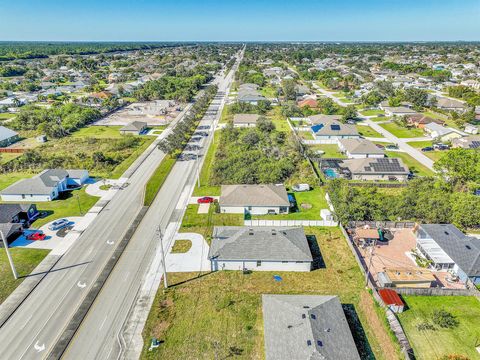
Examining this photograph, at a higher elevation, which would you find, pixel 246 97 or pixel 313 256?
pixel 246 97

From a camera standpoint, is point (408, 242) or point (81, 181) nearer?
point (408, 242)

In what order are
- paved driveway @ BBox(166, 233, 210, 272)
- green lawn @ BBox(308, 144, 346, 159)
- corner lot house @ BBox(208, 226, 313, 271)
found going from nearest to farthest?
corner lot house @ BBox(208, 226, 313, 271)
paved driveway @ BBox(166, 233, 210, 272)
green lawn @ BBox(308, 144, 346, 159)

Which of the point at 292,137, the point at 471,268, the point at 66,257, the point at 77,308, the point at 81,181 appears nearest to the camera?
the point at 77,308

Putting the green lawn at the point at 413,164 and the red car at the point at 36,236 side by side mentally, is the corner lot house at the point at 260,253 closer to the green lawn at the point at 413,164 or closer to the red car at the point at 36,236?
the red car at the point at 36,236

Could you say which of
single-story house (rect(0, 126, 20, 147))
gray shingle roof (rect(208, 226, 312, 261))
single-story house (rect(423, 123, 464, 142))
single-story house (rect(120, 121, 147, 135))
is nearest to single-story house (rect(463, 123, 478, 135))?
single-story house (rect(423, 123, 464, 142))

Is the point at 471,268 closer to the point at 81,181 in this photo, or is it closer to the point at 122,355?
the point at 122,355

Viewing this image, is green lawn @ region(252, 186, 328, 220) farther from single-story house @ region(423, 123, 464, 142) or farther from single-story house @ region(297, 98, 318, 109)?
single-story house @ region(297, 98, 318, 109)

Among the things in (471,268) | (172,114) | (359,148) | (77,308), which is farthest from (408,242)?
(172,114)
